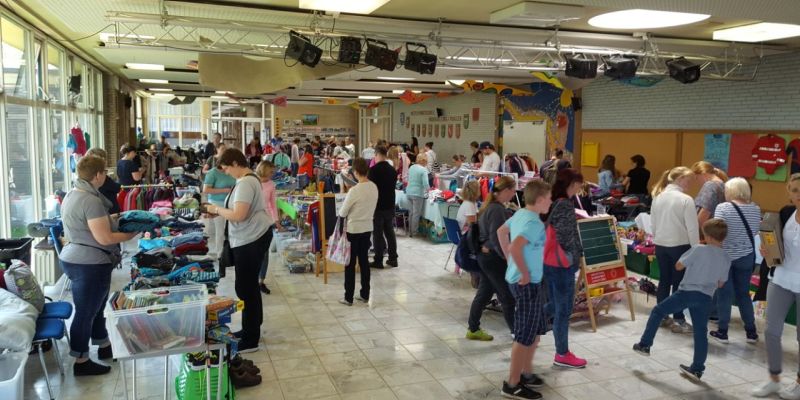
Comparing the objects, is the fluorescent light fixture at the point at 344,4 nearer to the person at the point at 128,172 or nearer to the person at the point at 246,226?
the person at the point at 246,226

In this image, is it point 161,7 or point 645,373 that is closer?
point 645,373

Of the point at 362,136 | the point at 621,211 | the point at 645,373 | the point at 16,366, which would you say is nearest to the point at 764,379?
the point at 645,373

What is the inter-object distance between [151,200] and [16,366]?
4900 mm

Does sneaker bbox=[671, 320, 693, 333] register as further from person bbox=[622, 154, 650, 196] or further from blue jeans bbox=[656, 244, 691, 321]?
person bbox=[622, 154, 650, 196]

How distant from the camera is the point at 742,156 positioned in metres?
10.0

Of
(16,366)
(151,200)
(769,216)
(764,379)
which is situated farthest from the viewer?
(151,200)

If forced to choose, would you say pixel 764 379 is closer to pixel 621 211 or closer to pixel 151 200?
pixel 621 211

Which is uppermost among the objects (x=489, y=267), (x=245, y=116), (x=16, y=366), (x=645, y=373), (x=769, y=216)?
(x=245, y=116)

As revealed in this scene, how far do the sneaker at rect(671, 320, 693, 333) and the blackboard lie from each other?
0.74m

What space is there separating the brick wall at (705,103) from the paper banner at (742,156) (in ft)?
0.75

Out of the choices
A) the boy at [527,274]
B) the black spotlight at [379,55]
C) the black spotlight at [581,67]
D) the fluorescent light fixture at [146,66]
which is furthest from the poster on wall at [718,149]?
the fluorescent light fixture at [146,66]

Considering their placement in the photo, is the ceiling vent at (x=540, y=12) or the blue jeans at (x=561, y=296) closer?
the blue jeans at (x=561, y=296)

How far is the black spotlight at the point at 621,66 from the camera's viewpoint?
8.53 meters

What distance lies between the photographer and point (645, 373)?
4.46 meters
